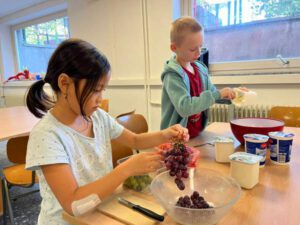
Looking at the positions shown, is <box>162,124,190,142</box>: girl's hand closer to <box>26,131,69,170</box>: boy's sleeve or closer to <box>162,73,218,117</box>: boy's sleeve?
<box>162,73,218,117</box>: boy's sleeve

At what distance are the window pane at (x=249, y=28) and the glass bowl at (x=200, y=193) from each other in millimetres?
1877

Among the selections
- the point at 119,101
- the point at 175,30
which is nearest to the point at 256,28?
the point at 175,30

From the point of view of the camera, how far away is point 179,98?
113 centimetres

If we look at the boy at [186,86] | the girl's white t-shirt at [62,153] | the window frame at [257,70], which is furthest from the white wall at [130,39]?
the girl's white t-shirt at [62,153]

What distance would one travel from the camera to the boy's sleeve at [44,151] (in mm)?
647

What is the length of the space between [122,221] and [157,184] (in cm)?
13

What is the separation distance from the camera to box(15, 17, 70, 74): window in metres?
3.98

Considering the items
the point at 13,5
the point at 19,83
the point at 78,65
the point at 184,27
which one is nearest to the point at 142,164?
the point at 78,65

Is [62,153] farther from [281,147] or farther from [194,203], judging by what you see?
[281,147]

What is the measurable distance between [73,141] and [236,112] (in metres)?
1.76

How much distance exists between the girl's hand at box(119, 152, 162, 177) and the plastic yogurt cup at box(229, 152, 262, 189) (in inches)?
8.8

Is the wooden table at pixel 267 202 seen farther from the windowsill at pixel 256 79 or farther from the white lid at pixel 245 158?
the windowsill at pixel 256 79

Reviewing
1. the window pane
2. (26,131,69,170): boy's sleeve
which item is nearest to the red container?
(26,131,69,170): boy's sleeve

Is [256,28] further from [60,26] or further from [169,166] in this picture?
[60,26]
